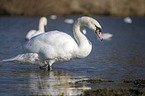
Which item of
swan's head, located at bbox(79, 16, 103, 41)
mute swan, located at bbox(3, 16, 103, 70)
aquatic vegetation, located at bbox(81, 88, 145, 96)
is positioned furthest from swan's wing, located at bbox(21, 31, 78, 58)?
aquatic vegetation, located at bbox(81, 88, 145, 96)

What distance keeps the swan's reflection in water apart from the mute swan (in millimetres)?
454

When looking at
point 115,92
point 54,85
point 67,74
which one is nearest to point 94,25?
point 67,74

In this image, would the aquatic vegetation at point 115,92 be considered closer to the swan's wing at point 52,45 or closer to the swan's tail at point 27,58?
the swan's wing at point 52,45

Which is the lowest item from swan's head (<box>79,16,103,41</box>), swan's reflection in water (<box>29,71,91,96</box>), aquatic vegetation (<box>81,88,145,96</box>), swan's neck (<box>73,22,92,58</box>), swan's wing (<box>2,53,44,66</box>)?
aquatic vegetation (<box>81,88,145,96</box>)

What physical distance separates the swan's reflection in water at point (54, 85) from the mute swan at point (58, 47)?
45 cm

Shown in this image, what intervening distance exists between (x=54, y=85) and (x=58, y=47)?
1547 mm

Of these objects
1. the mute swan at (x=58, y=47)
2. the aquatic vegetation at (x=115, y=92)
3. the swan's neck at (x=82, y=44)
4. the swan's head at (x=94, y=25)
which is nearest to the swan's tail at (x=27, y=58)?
the mute swan at (x=58, y=47)

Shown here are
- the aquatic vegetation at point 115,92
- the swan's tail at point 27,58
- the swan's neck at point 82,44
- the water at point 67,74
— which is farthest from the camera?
the swan's tail at point 27,58

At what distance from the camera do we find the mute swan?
8.70 m

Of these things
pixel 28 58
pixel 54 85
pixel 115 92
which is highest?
pixel 28 58

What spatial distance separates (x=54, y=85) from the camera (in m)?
7.46

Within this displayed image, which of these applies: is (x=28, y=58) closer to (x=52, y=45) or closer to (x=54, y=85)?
(x=52, y=45)

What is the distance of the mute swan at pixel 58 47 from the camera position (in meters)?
8.70

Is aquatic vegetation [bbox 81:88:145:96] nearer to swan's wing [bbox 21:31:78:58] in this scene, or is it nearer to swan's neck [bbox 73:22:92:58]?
swan's neck [bbox 73:22:92:58]
